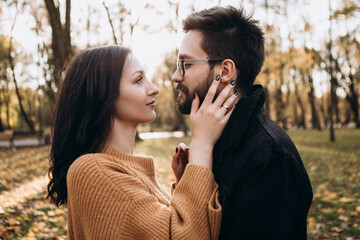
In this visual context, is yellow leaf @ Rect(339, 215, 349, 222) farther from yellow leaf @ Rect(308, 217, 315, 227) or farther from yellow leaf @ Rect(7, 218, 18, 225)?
yellow leaf @ Rect(7, 218, 18, 225)

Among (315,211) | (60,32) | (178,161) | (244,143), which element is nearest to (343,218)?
(315,211)

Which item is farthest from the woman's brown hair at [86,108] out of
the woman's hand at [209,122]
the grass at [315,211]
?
the grass at [315,211]

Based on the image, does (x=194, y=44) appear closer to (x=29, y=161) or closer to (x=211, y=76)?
(x=211, y=76)

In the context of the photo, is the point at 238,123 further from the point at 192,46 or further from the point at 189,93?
the point at 192,46

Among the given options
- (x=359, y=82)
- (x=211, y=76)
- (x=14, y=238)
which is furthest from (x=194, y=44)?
(x=359, y=82)

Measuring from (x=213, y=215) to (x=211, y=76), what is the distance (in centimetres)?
103

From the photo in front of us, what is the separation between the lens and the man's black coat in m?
1.51

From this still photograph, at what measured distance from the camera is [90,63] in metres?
2.10

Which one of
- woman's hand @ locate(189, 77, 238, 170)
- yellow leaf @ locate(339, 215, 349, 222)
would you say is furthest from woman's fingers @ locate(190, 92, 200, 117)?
yellow leaf @ locate(339, 215, 349, 222)

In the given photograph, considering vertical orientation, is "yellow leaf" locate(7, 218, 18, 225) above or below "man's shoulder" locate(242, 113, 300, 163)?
below

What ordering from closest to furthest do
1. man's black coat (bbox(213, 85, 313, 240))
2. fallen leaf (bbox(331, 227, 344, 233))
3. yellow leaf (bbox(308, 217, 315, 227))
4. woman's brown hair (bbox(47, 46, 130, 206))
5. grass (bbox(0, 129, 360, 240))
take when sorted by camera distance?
man's black coat (bbox(213, 85, 313, 240)) < woman's brown hair (bbox(47, 46, 130, 206)) < grass (bbox(0, 129, 360, 240)) < fallen leaf (bbox(331, 227, 344, 233)) < yellow leaf (bbox(308, 217, 315, 227))

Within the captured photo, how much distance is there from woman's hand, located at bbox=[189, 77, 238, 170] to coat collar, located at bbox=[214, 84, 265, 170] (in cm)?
5

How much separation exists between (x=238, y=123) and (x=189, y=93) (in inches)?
21.9

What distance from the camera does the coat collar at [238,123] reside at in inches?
70.9
